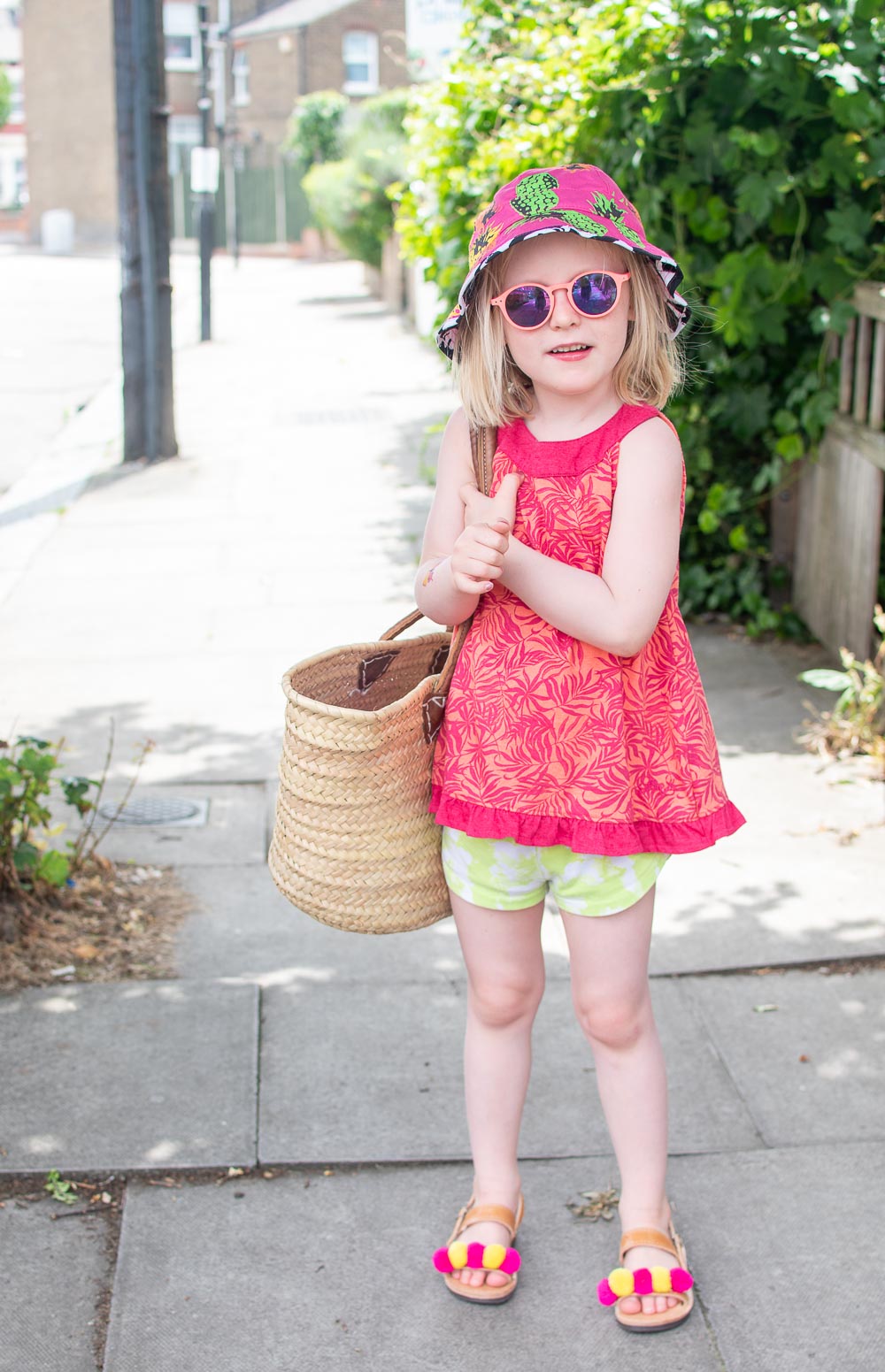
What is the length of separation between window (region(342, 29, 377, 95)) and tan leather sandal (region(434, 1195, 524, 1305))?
5062cm

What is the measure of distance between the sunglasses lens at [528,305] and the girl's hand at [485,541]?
22cm

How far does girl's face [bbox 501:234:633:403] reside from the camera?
85.2 inches

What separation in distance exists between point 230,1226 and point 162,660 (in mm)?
3526

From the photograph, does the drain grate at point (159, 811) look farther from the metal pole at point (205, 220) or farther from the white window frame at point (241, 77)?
the white window frame at point (241, 77)

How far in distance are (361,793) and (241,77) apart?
52030 millimetres

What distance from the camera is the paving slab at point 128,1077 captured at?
2.79m

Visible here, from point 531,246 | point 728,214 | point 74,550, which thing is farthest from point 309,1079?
point 74,550

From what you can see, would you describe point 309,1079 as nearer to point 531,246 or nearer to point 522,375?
point 522,375

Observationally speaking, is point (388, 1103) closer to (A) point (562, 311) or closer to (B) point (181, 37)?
(A) point (562, 311)

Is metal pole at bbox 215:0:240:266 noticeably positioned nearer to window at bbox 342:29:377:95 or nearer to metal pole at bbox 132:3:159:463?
window at bbox 342:29:377:95

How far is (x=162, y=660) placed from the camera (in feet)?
19.3

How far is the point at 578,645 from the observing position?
2213mm

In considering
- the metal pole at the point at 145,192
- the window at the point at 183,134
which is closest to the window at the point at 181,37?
the window at the point at 183,134

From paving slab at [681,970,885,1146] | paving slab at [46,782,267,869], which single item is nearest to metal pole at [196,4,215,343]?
paving slab at [46,782,267,869]
